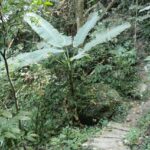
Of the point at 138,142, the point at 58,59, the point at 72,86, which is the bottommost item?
the point at 138,142

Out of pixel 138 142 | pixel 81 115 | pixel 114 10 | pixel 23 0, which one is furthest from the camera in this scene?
pixel 114 10

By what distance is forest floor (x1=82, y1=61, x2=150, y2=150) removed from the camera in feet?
15.9

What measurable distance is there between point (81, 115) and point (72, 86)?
48 cm

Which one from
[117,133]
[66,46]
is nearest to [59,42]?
[66,46]

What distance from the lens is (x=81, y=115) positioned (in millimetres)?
5973

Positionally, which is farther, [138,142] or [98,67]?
[98,67]

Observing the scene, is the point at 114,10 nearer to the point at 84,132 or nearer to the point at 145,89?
the point at 145,89

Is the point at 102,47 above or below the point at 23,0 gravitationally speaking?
below

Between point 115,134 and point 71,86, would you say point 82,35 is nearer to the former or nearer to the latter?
point 71,86

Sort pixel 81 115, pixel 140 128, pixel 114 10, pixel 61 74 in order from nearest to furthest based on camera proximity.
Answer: pixel 140 128, pixel 81 115, pixel 61 74, pixel 114 10

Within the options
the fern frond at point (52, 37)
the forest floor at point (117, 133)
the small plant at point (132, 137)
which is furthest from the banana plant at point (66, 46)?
the small plant at point (132, 137)

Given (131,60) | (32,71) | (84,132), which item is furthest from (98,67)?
(84,132)

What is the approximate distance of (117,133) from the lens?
5254 mm

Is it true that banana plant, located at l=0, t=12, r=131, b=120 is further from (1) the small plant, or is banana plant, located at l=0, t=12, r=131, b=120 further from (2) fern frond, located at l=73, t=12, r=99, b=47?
(1) the small plant
